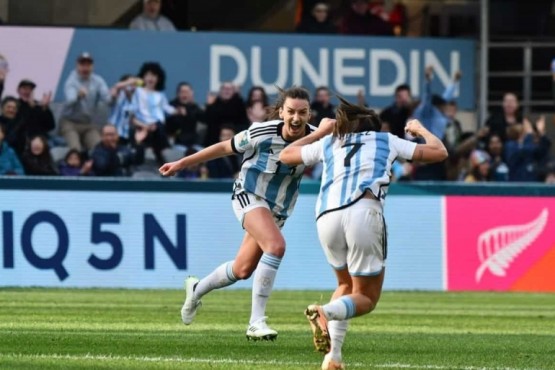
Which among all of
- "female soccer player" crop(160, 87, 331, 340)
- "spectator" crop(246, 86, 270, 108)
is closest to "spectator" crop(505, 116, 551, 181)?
"spectator" crop(246, 86, 270, 108)

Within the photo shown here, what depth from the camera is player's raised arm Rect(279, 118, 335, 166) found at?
985 cm

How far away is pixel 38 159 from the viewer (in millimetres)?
21938

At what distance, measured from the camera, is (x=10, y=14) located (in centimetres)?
2550

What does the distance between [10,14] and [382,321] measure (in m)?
12.7

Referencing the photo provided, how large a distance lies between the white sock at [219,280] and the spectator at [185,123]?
35.9ft

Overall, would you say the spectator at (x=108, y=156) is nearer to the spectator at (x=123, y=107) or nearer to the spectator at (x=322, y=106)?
the spectator at (x=123, y=107)

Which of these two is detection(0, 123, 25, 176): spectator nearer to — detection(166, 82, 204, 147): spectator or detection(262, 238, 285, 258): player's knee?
detection(166, 82, 204, 147): spectator

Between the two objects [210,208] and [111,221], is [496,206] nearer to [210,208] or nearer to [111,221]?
[210,208]

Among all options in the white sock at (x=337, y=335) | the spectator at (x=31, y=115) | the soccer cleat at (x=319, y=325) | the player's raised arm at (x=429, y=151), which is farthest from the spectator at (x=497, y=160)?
the soccer cleat at (x=319, y=325)

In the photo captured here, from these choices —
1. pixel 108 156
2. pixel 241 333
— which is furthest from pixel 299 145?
pixel 108 156

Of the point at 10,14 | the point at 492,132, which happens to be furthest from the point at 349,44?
the point at 10,14

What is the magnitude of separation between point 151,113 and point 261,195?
11274 millimetres

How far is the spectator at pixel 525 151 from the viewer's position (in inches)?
938

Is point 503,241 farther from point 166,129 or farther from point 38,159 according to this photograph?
point 38,159
